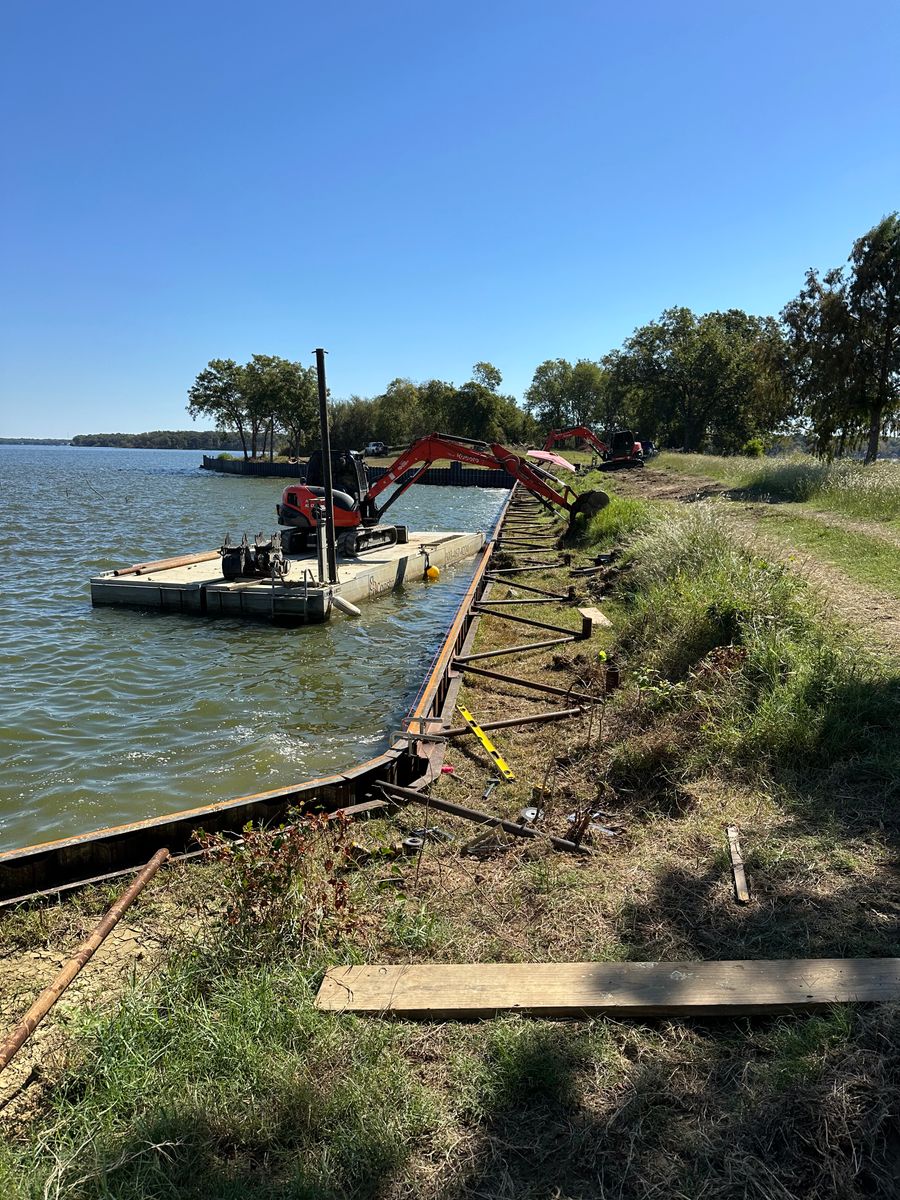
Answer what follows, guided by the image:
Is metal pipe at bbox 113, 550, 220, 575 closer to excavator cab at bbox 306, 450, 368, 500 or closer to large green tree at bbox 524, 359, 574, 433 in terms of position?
excavator cab at bbox 306, 450, 368, 500

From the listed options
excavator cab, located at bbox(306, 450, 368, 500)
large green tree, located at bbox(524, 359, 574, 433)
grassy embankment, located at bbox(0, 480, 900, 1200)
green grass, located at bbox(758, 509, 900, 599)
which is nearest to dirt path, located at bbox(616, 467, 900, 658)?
green grass, located at bbox(758, 509, 900, 599)

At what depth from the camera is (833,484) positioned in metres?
19.8

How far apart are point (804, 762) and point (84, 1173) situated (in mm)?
4611

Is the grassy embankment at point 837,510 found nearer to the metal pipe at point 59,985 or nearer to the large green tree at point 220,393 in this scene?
the metal pipe at point 59,985

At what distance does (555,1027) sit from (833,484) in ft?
67.2

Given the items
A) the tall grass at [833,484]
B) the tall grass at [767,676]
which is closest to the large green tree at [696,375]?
the tall grass at [833,484]

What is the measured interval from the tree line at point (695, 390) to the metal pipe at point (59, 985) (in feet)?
85.6

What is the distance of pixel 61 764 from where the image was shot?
729 centimetres

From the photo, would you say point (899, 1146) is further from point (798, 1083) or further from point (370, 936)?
point (370, 936)

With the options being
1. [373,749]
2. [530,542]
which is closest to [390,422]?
[530,542]

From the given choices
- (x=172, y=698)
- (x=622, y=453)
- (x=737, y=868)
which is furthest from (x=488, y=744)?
(x=622, y=453)

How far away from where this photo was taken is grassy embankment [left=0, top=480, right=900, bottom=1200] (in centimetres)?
233

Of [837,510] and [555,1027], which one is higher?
[837,510]

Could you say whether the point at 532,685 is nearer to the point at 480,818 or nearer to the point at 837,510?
the point at 480,818
